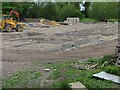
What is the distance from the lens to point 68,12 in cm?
6356

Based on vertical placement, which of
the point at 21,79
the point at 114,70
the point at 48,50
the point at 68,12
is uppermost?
the point at 68,12

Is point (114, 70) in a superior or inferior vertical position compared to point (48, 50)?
superior

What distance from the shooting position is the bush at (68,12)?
204ft

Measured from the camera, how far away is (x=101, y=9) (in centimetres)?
5747

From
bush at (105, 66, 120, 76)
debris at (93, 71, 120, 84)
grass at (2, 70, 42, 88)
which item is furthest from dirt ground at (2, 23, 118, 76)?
bush at (105, 66, 120, 76)

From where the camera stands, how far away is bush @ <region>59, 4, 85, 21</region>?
62156mm

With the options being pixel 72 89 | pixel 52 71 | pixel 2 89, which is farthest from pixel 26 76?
pixel 72 89

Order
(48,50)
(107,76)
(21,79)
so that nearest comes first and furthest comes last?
(107,76) → (21,79) → (48,50)

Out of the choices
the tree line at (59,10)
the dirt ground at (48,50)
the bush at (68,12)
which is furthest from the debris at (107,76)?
the bush at (68,12)

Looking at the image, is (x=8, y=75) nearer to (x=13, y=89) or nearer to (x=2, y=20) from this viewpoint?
(x=13, y=89)

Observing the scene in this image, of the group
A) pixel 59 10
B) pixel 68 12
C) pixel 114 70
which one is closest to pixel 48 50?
pixel 114 70

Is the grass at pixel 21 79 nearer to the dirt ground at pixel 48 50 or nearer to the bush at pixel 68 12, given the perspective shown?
the dirt ground at pixel 48 50

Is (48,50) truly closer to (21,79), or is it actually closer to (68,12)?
(21,79)

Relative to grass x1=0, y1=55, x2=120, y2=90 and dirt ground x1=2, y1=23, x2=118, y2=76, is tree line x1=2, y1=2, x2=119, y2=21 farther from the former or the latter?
grass x1=0, y1=55, x2=120, y2=90
